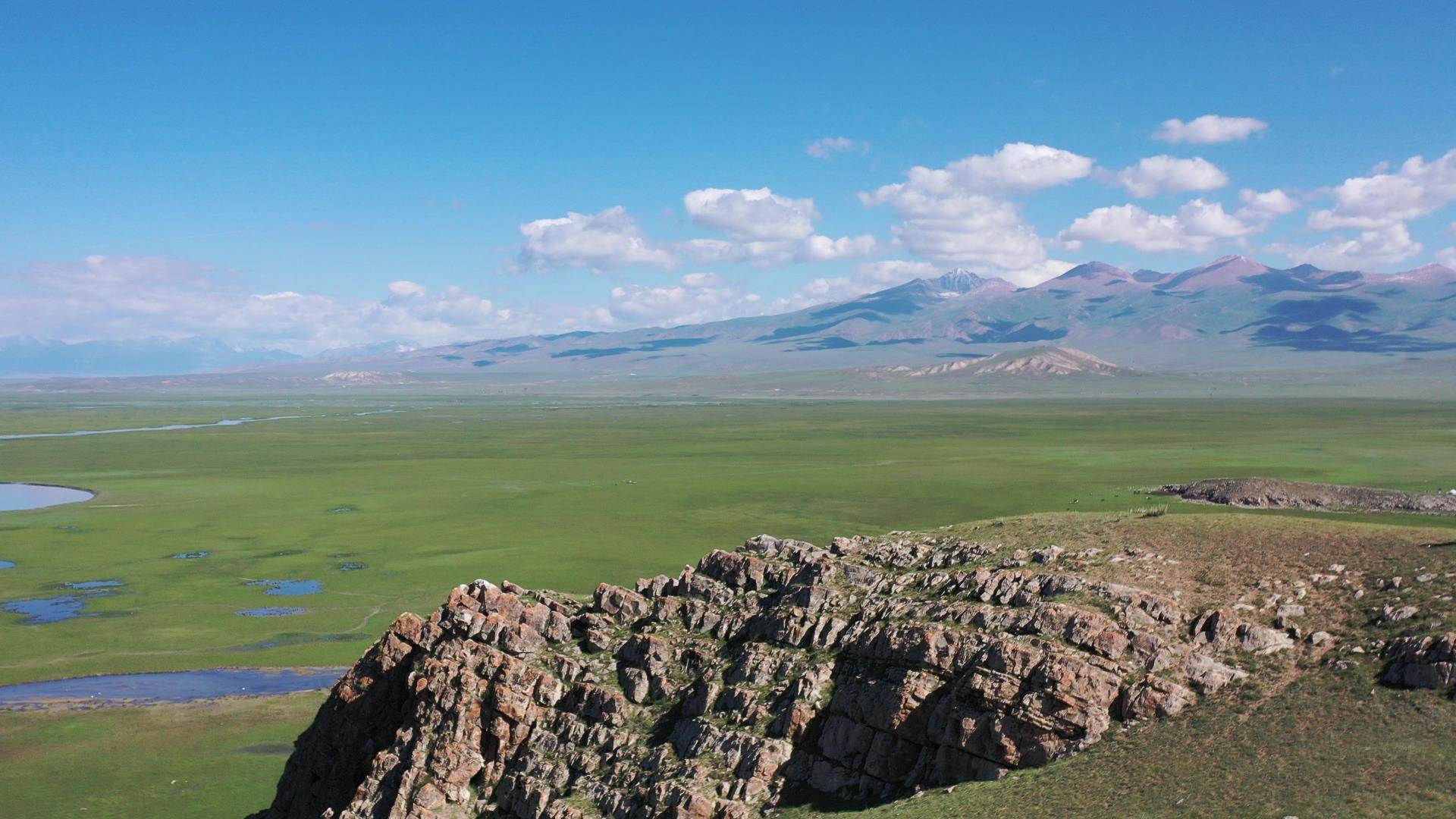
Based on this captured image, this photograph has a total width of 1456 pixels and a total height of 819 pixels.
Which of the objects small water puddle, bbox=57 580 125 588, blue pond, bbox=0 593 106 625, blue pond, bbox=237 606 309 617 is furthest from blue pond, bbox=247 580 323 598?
blue pond, bbox=0 593 106 625

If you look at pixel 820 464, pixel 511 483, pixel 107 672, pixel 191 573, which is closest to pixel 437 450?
pixel 511 483

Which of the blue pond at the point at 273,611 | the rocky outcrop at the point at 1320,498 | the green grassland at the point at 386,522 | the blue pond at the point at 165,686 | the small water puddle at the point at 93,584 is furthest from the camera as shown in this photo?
the rocky outcrop at the point at 1320,498

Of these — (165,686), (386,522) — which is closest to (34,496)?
(386,522)

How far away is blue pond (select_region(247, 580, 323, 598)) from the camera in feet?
271

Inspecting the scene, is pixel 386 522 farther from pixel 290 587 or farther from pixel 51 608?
pixel 51 608

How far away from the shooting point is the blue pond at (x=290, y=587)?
271ft

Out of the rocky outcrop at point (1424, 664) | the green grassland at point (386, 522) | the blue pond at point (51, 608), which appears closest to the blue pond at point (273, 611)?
the green grassland at point (386, 522)

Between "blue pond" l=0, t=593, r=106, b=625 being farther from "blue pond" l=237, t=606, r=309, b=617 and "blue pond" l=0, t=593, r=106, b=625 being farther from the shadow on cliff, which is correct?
the shadow on cliff

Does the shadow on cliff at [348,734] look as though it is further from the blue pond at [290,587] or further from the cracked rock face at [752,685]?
the blue pond at [290,587]

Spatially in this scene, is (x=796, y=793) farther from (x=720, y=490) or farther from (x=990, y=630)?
(x=720, y=490)

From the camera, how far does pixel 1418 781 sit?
25.8 meters

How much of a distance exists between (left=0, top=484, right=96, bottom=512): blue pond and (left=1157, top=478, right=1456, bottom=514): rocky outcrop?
5128 inches

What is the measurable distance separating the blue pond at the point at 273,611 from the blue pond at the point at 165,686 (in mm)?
11913

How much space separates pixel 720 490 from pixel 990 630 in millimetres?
95493
